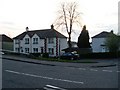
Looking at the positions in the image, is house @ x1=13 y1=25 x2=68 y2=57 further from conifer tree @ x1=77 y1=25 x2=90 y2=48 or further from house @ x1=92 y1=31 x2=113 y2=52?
house @ x1=92 y1=31 x2=113 y2=52

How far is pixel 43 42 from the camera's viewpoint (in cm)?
6712

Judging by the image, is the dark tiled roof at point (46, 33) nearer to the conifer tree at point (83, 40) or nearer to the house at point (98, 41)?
the conifer tree at point (83, 40)

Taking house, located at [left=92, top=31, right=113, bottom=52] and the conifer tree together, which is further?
the conifer tree

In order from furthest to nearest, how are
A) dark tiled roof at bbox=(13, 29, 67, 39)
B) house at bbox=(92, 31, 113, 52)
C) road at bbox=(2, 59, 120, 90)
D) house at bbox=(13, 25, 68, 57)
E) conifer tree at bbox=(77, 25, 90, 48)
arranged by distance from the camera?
1. conifer tree at bbox=(77, 25, 90, 48)
2. house at bbox=(92, 31, 113, 52)
3. dark tiled roof at bbox=(13, 29, 67, 39)
4. house at bbox=(13, 25, 68, 57)
5. road at bbox=(2, 59, 120, 90)

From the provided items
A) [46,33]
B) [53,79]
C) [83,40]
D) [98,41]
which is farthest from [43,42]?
[53,79]

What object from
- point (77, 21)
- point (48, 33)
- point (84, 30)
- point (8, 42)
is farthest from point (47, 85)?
point (8, 42)

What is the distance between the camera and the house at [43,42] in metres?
65.6

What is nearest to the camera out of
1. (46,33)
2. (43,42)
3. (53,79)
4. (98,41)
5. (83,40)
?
(53,79)

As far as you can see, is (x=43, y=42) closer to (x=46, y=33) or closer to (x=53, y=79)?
(x=46, y=33)

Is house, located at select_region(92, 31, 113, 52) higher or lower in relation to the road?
higher

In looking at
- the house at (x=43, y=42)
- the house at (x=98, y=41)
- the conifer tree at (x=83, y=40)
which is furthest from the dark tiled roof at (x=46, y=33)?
the house at (x=98, y=41)

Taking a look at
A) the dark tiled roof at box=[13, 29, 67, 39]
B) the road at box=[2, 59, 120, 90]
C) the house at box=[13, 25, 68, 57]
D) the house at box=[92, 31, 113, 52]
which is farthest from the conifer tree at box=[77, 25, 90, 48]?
the road at box=[2, 59, 120, 90]

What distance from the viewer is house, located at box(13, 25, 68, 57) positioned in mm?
65625

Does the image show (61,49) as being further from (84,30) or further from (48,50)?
(84,30)
